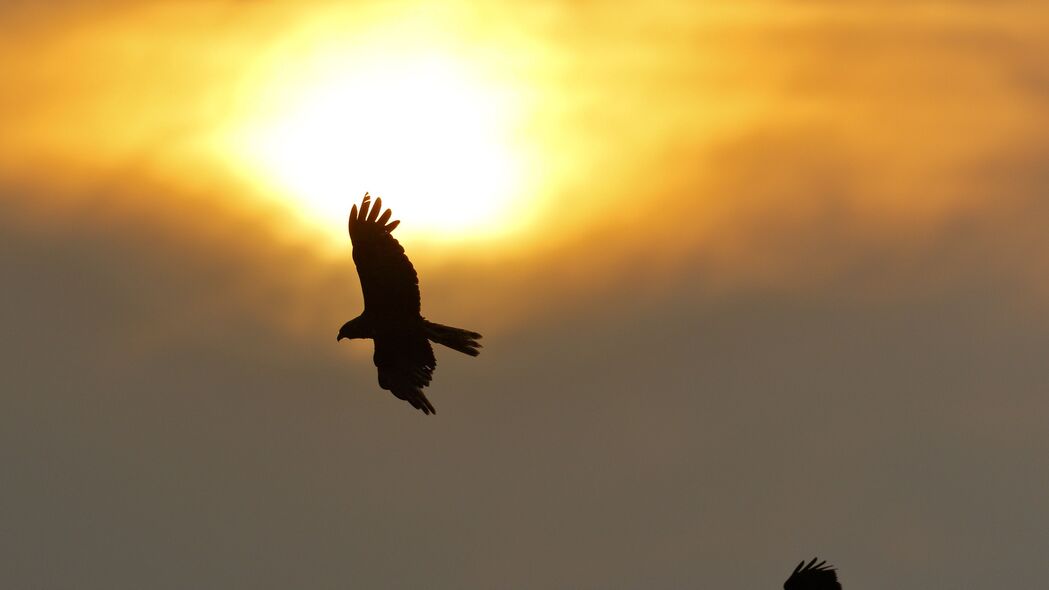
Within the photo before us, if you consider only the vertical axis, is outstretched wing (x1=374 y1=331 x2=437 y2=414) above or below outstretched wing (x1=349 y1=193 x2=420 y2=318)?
below

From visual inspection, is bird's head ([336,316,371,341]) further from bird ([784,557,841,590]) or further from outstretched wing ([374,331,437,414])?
bird ([784,557,841,590])

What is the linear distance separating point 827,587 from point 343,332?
9.52 meters

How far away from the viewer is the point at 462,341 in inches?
1054

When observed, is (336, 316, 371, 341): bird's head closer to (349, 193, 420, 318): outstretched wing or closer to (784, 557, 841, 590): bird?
(349, 193, 420, 318): outstretched wing

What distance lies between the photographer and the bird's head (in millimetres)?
27219

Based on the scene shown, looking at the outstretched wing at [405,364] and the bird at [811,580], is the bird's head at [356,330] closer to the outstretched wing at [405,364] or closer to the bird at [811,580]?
the outstretched wing at [405,364]

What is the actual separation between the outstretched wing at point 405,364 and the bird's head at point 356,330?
0.26m

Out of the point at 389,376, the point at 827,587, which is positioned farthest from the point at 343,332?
the point at 827,587

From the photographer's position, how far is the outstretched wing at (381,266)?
26.0 m

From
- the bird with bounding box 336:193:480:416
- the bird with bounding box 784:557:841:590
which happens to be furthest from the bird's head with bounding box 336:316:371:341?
the bird with bounding box 784:557:841:590

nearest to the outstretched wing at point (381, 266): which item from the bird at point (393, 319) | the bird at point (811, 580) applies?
the bird at point (393, 319)

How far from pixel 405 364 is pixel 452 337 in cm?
92

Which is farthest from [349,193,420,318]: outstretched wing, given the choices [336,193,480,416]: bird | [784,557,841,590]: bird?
[784,557,841,590]: bird

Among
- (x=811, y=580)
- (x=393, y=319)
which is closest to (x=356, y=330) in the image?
(x=393, y=319)
